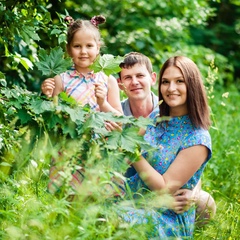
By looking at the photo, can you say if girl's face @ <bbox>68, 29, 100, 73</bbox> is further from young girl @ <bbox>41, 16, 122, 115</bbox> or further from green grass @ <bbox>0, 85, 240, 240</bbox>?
green grass @ <bbox>0, 85, 240, 240</bbox>

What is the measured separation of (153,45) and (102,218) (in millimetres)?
5214

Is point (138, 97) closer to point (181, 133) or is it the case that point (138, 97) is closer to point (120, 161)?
point (181, 133)

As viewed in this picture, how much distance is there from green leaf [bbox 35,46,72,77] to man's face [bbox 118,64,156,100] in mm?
992

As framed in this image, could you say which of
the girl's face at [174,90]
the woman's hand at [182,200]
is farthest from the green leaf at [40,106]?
the woman's hand at [182,200]

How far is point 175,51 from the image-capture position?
7.82m

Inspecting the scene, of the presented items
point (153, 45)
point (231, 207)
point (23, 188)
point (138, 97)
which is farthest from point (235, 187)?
point (153, 45)

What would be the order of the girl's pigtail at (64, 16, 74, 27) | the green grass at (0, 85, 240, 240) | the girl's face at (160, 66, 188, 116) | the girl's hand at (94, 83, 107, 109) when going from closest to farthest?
1. the green grass at (0, 85, 240, 240)
2. the girl's hand at (94, 83, 107, 109)
3. the girl's face at (160, 66, 188, 116)
4. the girl's pigtail at (64, 16, 74, 27)

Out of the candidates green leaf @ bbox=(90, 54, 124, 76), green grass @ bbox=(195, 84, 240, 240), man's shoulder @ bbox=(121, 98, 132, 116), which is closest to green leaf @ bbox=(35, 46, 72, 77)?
green leaf @ bbox=(90, 54, 124, 76)

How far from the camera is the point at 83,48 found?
10.1 feet

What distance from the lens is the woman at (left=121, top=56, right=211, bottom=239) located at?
2.91m

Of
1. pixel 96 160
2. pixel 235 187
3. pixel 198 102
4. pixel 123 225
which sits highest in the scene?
pixel 198 102

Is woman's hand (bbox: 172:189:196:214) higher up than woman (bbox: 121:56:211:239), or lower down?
lower down

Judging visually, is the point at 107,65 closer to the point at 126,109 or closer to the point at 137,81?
the point at 137,81

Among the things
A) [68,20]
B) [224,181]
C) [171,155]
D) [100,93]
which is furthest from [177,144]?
[224,181]
